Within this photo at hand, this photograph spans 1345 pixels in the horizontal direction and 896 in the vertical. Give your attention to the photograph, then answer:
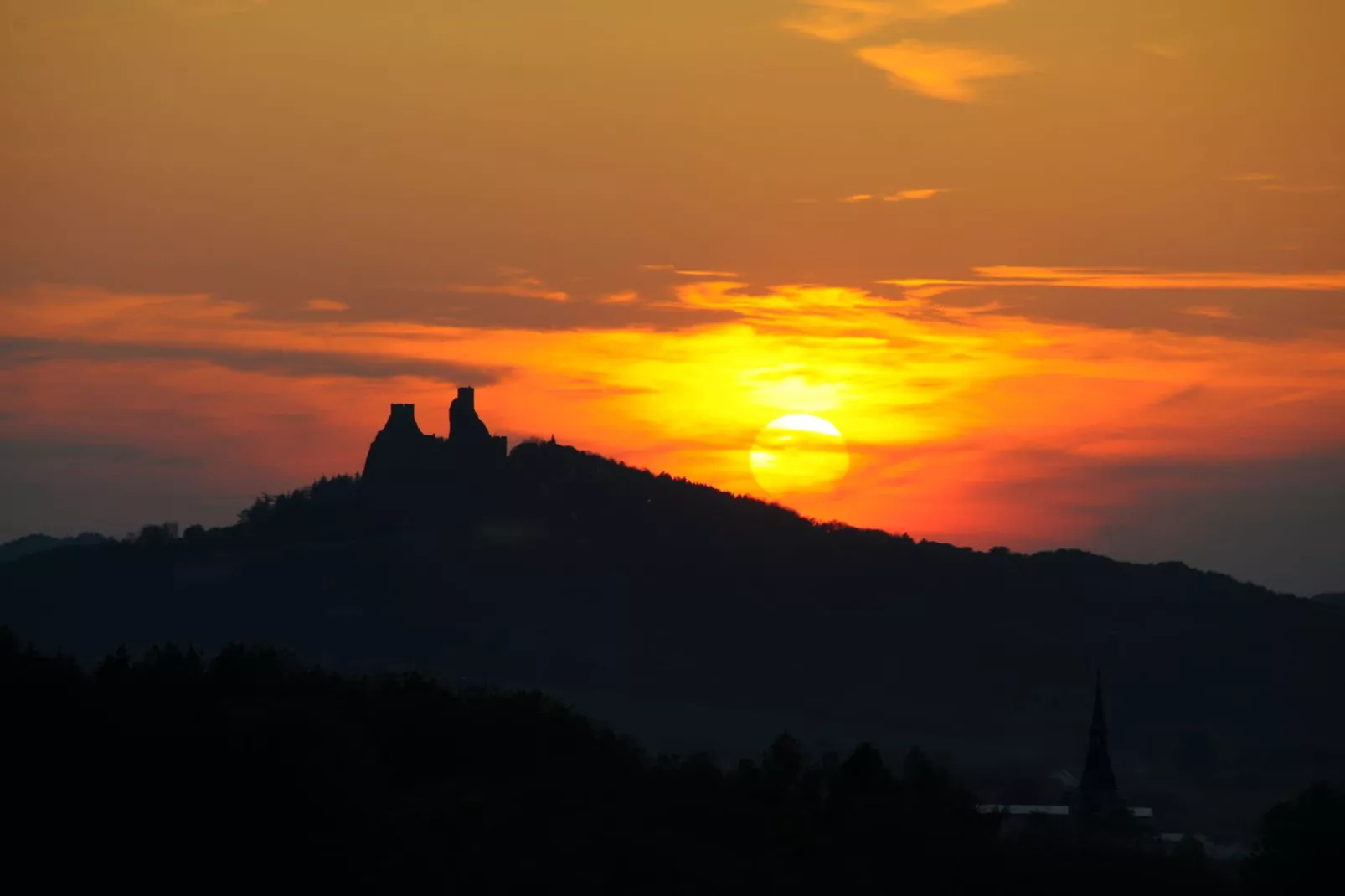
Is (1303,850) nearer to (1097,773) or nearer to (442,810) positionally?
(442,810)

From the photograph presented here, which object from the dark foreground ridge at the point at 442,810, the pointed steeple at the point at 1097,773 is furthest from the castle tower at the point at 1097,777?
the dark foreground ridge at the point at 442,810

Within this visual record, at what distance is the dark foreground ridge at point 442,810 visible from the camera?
235 feet

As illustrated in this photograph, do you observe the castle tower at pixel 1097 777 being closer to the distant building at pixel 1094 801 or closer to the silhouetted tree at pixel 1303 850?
the distant building at pixel 1094 801

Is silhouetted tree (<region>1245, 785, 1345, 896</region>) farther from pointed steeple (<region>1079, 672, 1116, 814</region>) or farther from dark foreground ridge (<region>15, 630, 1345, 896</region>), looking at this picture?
pointed steeple (<region>1079, 672, 1116, 814</region>)

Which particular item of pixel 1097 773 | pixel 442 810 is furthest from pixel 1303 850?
pixel 1097 773

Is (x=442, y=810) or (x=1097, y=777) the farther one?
(x=1097, y=777)

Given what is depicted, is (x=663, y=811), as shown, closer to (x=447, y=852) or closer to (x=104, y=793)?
(x=447, y=852)

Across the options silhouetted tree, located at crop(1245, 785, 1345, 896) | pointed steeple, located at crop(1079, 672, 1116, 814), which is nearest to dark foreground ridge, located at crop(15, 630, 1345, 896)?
silhouetted tree, located at crop(1245, 785, 1345, 896)

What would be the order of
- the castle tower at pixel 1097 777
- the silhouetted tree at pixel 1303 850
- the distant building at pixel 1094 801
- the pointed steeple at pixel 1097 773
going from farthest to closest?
the pointed steeple at pixel 1097 773, the castle tower at pixel 1097 777, the distant building at pixel 1094 801, the silhouetted tree at pixel 1303 850

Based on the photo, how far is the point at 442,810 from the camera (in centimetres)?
8056

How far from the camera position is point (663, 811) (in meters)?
86.5

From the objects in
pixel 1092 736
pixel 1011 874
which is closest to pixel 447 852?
pixel 1011 874

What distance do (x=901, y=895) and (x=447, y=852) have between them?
15312mm

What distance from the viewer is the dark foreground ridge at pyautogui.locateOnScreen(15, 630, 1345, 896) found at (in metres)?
71.7
